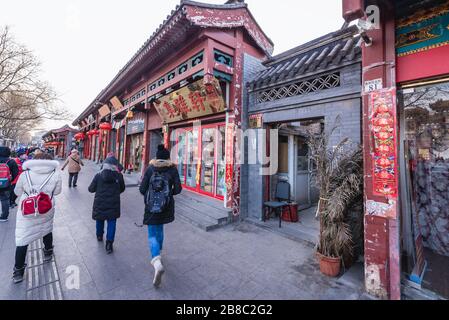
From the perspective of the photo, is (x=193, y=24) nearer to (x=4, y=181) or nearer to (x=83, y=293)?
(x=83, y=293)

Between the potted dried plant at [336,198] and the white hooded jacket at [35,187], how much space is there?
153 inches

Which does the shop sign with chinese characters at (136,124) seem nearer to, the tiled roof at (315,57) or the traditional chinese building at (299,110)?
the traditional chinese building at (299,110)

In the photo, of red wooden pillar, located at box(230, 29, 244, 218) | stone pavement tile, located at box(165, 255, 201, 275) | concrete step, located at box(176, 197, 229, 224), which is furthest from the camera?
red wooden pillar, located at box(230, 29, 244, 218)

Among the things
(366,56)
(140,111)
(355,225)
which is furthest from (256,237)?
(140,111)

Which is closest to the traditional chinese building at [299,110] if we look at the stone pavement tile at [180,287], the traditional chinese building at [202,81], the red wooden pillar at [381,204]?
the red wooden pillar at [381,204]

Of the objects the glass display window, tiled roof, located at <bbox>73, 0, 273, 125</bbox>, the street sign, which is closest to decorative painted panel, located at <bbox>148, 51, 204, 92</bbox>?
tiled roof, located at <bbox>73, 0, 273, 125</bbox>

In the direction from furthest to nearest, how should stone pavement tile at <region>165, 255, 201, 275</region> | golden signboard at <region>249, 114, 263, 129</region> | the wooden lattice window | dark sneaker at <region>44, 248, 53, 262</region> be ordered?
golden signboard at <region>249, 114, 263, 129</region>
the wooden lattice window
dark sneaker at <region>44, 248, 53, 262</region>
stone pavement tile at <region>165, 255, 201, 275</region>

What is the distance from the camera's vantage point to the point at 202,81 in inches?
206

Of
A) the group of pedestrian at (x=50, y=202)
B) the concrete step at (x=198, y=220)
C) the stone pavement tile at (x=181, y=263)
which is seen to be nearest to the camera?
the group of pedestrian at (x=50, y=202)

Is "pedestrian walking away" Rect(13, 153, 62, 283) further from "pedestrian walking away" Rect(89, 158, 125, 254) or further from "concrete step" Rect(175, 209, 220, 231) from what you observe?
"concrete step" Rect(175, 209, 220, 231)

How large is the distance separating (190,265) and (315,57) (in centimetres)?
472

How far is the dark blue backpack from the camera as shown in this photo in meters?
2.60

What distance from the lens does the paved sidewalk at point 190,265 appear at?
2.32 meters

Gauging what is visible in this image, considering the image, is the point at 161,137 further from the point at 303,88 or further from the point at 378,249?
the point at 378,249
